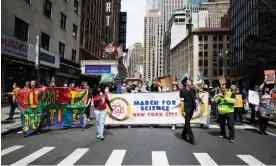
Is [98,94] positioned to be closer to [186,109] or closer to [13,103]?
[186,109]

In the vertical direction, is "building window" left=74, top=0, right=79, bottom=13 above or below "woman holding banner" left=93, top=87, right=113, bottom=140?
above

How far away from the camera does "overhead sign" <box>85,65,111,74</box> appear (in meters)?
40.2

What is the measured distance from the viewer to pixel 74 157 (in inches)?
273

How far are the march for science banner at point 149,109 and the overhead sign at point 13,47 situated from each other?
30.5 feet

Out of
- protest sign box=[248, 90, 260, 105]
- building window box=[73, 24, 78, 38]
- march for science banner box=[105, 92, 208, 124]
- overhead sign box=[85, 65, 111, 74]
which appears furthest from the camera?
overhead sign box=[85, 65, 111, 74]

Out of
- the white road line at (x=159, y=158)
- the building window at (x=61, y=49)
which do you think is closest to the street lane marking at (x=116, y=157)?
the white road line at (x=159, y=158)

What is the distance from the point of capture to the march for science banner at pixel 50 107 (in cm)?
1029

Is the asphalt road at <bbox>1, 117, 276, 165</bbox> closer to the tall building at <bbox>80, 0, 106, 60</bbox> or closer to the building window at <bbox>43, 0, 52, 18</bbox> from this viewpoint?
the building window at <bbox>43, 0, 52, 18</bbox>

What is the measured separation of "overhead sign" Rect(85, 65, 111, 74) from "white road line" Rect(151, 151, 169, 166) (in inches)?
1307

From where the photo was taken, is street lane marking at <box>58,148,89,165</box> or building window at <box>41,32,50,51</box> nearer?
street lane marking at <box>58,148,89,165</box>

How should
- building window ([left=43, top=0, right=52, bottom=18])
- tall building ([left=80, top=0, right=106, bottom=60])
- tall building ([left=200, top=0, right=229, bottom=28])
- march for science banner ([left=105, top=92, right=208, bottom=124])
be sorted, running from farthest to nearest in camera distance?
1. tall building ([left=200, top=0, right=229, bottom=28])
2. tall building ([left=80, top=0, right=106, bottom=60])
3. building window ([left=43, top=0, right=52, bottom=18])
4. march for science banner ([left=105, top=92, right=208, bottom=124])

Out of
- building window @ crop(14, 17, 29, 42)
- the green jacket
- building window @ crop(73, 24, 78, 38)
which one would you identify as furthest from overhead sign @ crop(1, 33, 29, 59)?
building window @ crop(73, 24, 78, 38)

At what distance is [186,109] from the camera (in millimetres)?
9188

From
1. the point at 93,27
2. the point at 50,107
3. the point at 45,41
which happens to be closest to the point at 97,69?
the point at 93,27
